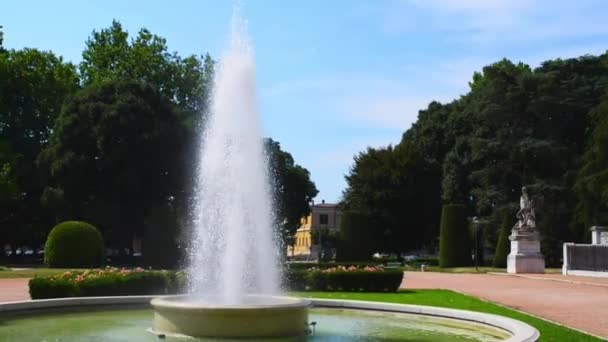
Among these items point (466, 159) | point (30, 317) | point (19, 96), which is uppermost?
point (19, 96)

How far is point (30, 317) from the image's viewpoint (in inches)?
608

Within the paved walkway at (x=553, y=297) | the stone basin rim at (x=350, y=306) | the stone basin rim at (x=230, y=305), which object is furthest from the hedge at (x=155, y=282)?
the stone basin rim at (x=230, y=305)

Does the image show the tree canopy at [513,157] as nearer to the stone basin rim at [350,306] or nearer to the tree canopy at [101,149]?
the tree canopy at [101,149]

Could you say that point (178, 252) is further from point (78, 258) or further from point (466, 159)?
point (466, 159)

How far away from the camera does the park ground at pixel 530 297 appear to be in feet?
56.7

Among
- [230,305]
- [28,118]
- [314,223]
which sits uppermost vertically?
[28,118]

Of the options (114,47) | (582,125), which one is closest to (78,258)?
(114,47)

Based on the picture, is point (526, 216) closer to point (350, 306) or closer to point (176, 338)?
point (350, 306)

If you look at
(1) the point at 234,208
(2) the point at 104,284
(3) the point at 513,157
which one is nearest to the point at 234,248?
(1) the point at 234,208

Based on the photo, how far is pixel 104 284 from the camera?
21.6m

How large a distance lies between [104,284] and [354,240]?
92.1 ft

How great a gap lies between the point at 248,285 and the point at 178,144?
3948 cm

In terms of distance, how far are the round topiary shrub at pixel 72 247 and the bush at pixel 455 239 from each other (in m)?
23.5

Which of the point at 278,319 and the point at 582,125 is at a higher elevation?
the point at 582,125
